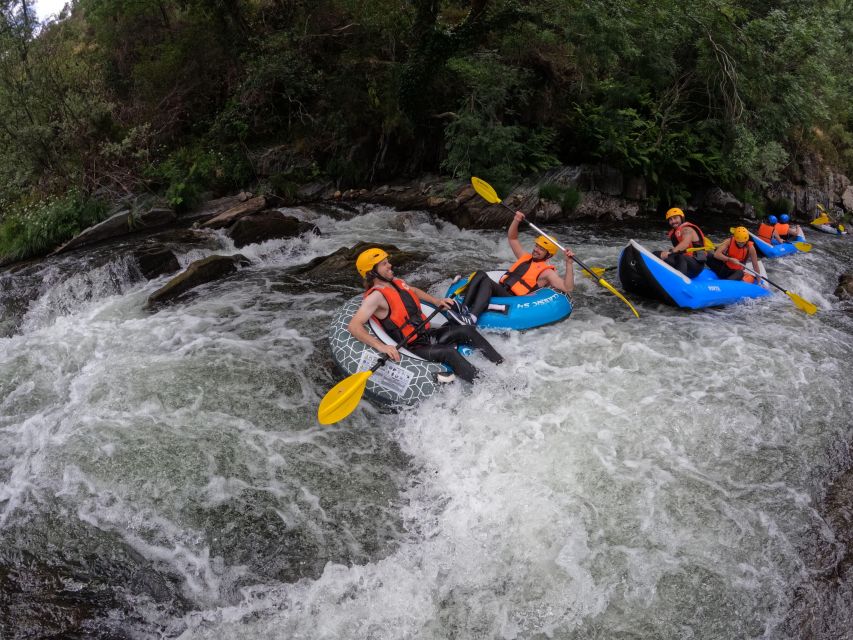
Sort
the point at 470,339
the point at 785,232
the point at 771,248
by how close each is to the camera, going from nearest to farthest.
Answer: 1. the point at 470,339
2. the point at 771,248
3. the point at 785,232

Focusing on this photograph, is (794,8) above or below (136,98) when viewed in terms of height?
below

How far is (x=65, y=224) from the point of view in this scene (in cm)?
895

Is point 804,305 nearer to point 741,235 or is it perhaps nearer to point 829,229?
point 741,235

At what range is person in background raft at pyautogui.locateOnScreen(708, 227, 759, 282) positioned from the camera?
7.01 meters

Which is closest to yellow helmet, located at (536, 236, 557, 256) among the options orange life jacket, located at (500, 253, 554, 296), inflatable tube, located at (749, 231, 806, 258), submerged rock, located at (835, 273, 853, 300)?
orange life jacket, located at (500, 253, 554, 296)

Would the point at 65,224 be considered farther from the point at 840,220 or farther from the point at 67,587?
the point at 840,220

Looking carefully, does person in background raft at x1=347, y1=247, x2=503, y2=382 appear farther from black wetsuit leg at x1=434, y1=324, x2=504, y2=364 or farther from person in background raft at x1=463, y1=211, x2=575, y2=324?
person in background raft at x1=463, y1=211, x2=575, y2=324

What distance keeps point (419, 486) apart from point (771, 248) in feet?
26.6

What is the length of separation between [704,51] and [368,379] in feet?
31.7

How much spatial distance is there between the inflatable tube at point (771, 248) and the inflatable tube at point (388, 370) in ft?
22.6

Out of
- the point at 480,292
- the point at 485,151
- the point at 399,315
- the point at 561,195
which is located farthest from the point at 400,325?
the point at 561,195

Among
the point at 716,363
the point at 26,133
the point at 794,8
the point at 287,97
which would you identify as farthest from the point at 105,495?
the point at 794,8

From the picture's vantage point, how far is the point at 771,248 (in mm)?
9008

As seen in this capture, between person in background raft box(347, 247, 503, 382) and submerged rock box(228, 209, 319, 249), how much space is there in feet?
13.9
